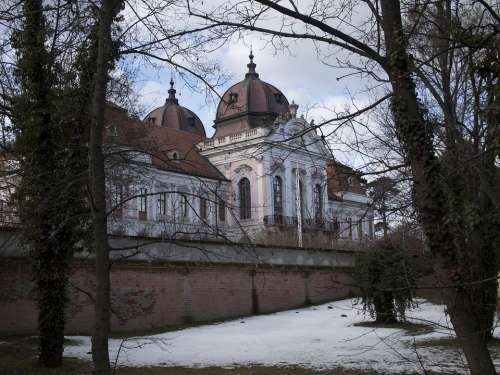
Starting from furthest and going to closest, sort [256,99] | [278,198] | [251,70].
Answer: [251,70], [256,99], [278,198]

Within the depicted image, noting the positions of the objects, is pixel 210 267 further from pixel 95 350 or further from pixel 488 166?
pixel 95 350

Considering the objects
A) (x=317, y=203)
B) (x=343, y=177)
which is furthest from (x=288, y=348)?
(x=343, y=177)

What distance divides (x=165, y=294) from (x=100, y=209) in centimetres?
1494

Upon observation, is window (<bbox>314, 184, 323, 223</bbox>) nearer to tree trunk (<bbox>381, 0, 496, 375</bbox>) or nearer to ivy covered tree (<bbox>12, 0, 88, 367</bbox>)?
tree trunk (<bbox>381, 0, 496, 375</bbox>)

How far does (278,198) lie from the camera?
46.1 m

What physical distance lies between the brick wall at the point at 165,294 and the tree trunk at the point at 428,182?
6.48 meters

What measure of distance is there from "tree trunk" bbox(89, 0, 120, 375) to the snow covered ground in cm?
202

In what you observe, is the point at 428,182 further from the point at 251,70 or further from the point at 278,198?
the point at 251,70

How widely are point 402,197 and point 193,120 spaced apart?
4741 cm

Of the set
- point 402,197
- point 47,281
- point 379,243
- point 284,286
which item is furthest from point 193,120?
point 402,197

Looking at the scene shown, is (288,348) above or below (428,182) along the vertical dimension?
below

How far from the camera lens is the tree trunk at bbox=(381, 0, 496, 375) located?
6672 millimetres

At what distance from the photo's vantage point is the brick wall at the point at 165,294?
16.0 metres

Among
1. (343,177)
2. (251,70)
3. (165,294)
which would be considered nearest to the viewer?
(343,177)
